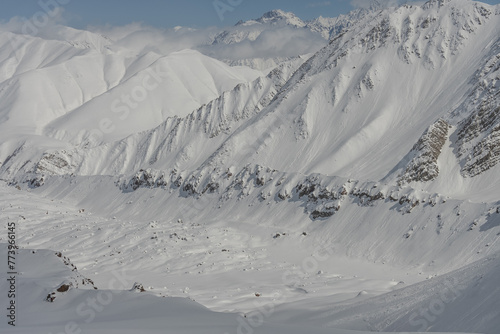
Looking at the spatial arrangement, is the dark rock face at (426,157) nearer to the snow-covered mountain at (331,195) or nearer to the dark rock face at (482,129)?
the snow-covered mountain at (331,195)

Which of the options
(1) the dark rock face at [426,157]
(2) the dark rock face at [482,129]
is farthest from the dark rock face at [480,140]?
(1) the dark rock face at [426,157]

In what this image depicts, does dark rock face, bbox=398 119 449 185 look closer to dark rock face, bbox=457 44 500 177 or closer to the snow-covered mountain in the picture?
the snow-covered mountain

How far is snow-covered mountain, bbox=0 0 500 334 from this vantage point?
29531mm

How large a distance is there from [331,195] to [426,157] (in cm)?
1476

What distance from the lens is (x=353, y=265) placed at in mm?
44562

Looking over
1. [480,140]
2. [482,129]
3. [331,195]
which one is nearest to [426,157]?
[480,140]

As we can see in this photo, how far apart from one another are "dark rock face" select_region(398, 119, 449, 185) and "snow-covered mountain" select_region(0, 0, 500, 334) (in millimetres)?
196

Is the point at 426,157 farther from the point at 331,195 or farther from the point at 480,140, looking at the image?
the point at 331,195

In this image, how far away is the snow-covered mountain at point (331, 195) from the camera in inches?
1163

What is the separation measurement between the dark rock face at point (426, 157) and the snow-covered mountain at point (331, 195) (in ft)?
0.64

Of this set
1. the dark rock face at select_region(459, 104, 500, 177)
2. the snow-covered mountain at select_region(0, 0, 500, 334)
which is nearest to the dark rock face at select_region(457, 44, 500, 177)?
the dark rock face at select_region(459, 104, 500, 177)

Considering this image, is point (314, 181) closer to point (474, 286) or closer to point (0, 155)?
point (474, 286)

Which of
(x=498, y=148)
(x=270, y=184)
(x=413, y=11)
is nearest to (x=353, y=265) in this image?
(x=270, y=184)

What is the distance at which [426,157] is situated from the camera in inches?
2365
